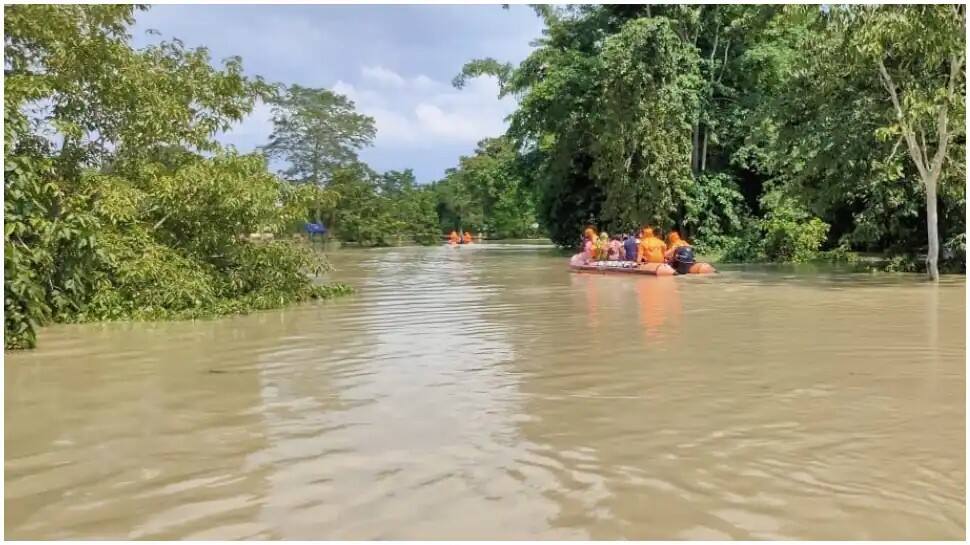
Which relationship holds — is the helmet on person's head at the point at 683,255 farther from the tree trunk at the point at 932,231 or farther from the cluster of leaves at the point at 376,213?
the cluster of leaves at the point at 376,213

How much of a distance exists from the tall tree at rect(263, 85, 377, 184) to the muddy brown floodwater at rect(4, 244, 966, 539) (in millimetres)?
42726

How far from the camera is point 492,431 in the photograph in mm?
5062

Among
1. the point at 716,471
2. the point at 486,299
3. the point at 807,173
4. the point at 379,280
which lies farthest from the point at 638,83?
the point at 716,471

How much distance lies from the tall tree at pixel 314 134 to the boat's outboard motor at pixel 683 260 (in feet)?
115

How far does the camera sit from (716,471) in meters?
4.21

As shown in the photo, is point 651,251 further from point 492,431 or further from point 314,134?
point 314,134

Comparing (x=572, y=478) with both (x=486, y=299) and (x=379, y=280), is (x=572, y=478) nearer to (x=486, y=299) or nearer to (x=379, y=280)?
(x=486, y=299)

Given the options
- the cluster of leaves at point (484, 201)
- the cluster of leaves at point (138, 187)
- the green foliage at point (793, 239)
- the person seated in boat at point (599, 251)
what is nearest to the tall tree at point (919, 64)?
the person seated in boat at point (599, 251)

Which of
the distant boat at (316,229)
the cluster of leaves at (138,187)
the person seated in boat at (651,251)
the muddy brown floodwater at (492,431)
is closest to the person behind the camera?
A: the muddy brown floodwater at (492,431)

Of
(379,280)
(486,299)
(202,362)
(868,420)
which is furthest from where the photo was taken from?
(379,280)

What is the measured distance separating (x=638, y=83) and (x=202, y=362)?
22454 mm

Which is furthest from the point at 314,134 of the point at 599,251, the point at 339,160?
A: the point at 599,251

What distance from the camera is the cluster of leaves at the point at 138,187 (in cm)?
1023

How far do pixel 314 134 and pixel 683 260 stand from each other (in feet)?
122
